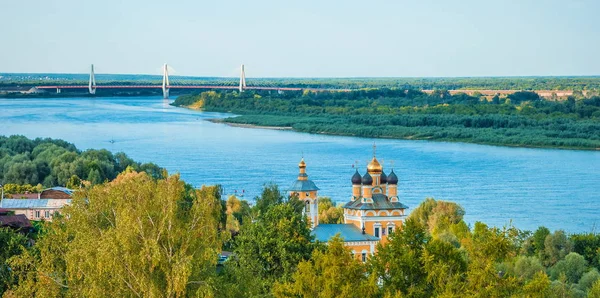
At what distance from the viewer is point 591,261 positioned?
13273 mm

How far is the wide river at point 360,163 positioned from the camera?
19150 millimetres

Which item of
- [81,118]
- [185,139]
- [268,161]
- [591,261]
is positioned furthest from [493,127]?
[591,261]

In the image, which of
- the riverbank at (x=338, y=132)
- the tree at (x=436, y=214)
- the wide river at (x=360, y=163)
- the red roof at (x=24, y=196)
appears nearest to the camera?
the tree at (x=436, y=214)

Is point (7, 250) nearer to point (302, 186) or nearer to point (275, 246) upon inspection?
point (275, 246)

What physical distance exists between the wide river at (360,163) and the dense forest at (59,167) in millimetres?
1546

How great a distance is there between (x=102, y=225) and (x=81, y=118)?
38.5 metres

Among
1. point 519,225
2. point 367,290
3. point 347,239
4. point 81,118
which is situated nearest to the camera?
point 367,290

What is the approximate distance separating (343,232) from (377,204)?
568 millimetres

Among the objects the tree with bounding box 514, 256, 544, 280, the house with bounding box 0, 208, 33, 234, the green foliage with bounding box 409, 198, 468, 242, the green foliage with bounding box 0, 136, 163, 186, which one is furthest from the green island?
the green foliage with bounding box 0, 136, 163, 186

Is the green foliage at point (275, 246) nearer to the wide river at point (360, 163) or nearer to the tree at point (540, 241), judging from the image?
the tree at point (540, 241)

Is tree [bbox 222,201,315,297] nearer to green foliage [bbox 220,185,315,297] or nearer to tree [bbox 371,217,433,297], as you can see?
green foliage [bbox 220,185,315,297]

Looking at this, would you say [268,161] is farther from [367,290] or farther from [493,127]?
[367,290]

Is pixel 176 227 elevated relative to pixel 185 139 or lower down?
elevated

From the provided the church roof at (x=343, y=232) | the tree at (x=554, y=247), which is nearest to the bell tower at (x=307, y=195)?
the church roof at (x=343, y=232)
